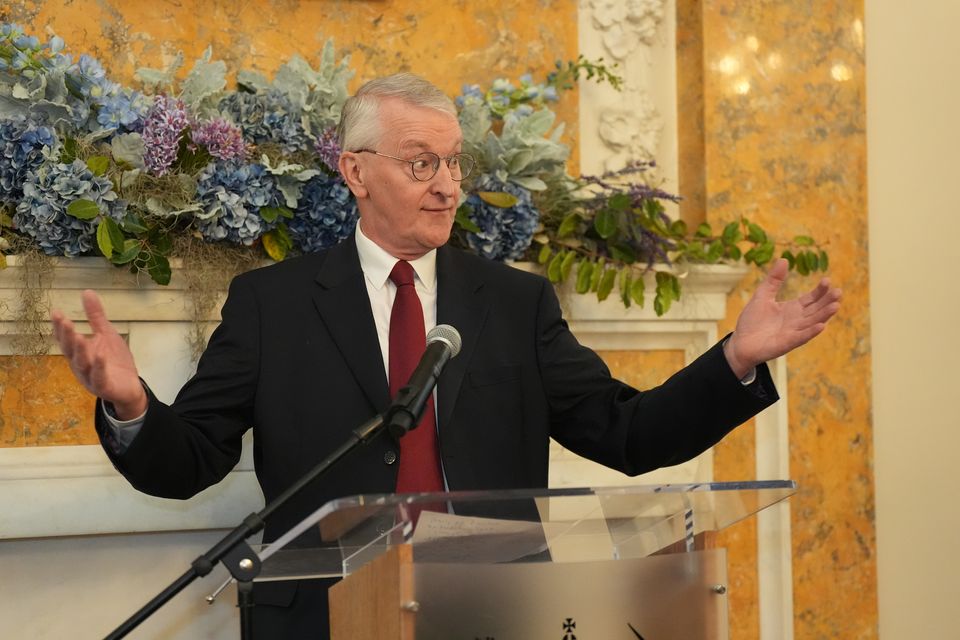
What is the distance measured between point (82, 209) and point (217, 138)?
1.14ft

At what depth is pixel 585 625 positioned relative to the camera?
1.48 m

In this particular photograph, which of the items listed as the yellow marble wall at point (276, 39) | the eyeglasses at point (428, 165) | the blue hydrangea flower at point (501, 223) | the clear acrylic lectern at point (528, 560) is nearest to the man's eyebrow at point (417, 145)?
the eyeglasses at point (428, 165)

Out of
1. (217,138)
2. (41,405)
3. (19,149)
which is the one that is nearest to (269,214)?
(217,138)

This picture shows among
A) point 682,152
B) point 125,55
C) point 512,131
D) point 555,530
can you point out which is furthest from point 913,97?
point 555,530

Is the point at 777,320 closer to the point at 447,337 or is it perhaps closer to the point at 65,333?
the point at 447,337

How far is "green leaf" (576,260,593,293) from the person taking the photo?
294 centimetres

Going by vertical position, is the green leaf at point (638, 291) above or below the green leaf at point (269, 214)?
below

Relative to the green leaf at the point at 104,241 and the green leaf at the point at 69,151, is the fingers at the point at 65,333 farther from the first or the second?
the green leaf at the point at 69,151

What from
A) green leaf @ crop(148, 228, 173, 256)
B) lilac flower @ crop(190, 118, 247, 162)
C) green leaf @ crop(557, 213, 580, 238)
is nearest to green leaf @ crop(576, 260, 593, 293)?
green leaf @ crop(557, 213, 580, 238)

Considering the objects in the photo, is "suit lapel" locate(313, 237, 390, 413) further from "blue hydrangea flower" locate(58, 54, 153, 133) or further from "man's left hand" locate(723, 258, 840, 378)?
"man's left hand" locate(723, 258, 840, 378)

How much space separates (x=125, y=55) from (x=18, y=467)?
1.08 metres

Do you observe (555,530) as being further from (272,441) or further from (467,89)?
(467,89)

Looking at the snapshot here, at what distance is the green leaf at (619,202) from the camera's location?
3.00 m

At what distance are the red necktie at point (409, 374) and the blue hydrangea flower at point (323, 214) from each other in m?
0.38
